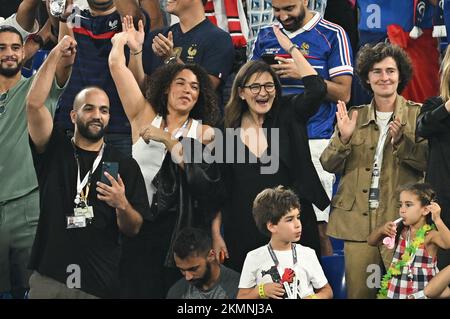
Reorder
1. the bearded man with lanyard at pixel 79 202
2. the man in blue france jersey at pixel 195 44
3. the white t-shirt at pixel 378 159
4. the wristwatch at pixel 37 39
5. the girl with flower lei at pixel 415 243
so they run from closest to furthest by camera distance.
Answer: the girl with flower lei at pixel 415 243 < the white t-shirt at pixel 378 159 < the bearded man with lanyard at pixel 79 202 < the man in blue france jersey at pixel 195 44 < the wristwatch at pixel 37 39

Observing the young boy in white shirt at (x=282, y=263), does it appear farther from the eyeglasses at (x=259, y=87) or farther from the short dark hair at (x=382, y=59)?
the short dark hair at (x=382, y=59)

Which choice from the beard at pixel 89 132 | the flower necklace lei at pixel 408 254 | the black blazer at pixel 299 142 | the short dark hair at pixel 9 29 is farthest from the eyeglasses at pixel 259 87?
the short dark hair at pixel 9 29

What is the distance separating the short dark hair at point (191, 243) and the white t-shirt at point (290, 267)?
0.25 metres

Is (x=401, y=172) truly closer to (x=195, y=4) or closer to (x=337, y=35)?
(x=337, y=35)

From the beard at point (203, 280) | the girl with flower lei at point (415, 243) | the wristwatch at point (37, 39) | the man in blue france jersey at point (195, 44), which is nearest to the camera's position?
the girl with flower lei at point (415, 243)

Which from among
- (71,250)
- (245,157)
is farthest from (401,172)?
(71,250)

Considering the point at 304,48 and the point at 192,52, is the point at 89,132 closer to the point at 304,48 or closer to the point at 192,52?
the point at 192,52

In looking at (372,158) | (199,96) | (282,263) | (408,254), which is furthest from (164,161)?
(408,254)

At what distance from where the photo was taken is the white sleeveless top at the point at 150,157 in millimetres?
7969

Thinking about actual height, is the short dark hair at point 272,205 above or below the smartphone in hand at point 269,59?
below

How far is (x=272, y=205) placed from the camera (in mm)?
7676
